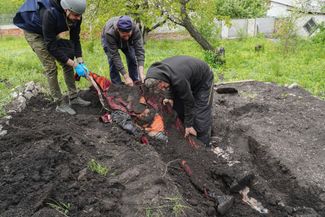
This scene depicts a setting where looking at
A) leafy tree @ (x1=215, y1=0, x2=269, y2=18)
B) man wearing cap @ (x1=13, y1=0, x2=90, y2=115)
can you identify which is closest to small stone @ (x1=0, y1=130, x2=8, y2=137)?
man wearing cap @ (x1=13, y1=0, x2=90, y2=115)

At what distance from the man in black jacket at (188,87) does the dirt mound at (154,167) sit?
325 mm

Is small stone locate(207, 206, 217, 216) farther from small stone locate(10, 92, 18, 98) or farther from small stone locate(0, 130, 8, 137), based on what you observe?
small stone locate(10, 92, 18, 98)

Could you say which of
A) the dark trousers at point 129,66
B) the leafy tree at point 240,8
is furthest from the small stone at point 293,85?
the leafy tree at point 240,8

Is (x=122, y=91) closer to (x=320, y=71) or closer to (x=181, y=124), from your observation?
(x=181, y=124)

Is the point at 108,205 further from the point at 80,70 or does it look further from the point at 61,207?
the point at 80,70

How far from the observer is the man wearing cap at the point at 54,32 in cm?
412

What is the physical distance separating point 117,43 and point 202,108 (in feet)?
5.31

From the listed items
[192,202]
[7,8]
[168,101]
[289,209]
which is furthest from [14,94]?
[7,8]

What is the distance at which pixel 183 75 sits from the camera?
3.85 metres

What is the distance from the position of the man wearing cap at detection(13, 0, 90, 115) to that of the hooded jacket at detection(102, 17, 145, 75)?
45 cm

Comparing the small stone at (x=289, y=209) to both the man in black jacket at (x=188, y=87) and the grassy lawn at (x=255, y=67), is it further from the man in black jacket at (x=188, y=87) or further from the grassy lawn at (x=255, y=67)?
the grassy lawn at (x=255, y=67)

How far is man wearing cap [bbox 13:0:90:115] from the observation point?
4.12 m

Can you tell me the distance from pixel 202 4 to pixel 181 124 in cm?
692

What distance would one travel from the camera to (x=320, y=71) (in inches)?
321
